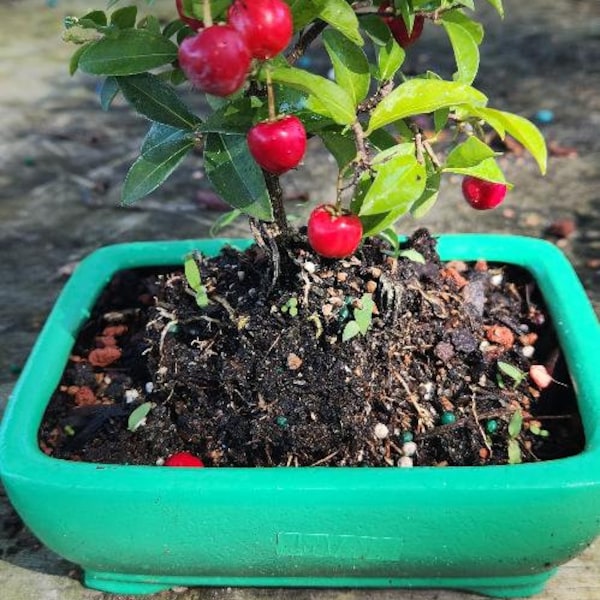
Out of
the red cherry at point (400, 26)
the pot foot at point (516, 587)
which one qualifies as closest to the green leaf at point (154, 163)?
the red cherry at point (400, 26)

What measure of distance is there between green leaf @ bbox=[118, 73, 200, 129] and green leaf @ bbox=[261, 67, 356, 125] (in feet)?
0.51

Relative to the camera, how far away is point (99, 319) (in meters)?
1.10

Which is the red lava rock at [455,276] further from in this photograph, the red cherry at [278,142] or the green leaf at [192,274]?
the red cherry at [278,142]

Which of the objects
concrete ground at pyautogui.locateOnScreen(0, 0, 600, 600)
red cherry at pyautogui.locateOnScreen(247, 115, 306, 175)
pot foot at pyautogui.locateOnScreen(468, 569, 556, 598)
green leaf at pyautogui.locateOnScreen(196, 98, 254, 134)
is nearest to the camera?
red cherry at pyautogui.locateOnScreen(247, 115, 306, 175)

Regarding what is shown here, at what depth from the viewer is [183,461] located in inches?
34.6

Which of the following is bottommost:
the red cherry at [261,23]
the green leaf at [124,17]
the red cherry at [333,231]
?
the red cherry at [333,231]

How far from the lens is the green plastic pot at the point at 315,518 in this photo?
78 cm

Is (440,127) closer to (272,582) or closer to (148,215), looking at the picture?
(272,582)

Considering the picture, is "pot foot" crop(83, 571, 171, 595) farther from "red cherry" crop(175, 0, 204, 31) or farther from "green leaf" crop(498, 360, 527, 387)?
"red cherry" crop(175, 0, 204, 31)

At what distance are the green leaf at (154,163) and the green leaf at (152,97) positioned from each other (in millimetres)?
20

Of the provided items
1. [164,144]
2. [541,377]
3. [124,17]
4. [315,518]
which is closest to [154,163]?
[164,144]

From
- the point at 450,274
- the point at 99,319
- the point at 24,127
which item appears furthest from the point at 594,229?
the point at 24,127

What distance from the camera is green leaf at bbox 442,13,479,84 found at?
86 cm

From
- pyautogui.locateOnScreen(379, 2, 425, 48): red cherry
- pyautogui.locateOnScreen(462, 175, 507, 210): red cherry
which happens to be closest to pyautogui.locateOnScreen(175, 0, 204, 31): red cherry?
pyautogui.locateOnScreen(379, 2, 425, 48): red cherry
